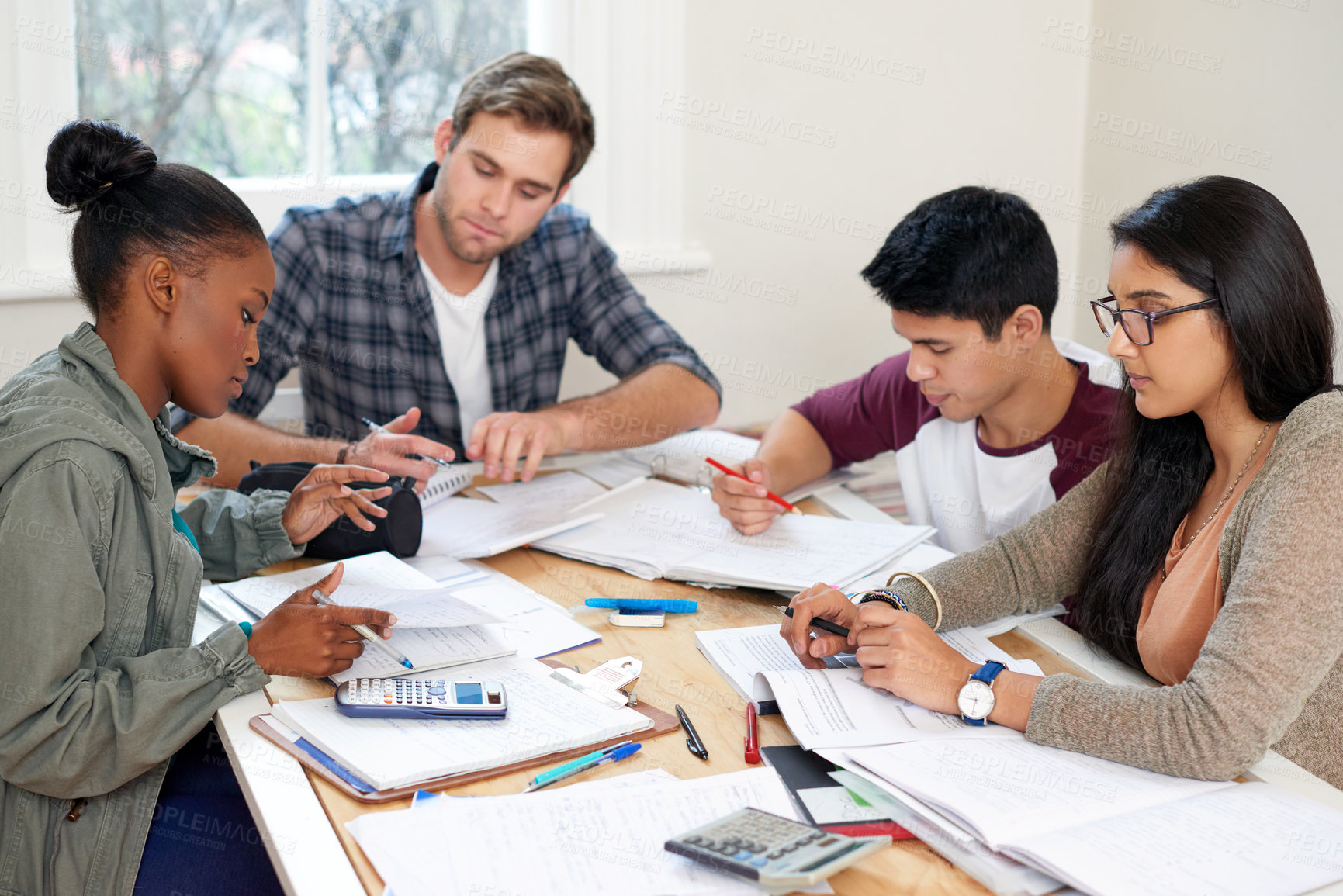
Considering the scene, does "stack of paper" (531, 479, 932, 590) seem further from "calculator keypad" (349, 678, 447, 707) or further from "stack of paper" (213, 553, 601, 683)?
"calculator keypad" (349, 678, 447, 707)

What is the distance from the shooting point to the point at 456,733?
3.37 feet

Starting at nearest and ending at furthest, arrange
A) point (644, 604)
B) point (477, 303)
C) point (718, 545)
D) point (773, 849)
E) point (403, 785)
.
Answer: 1. point (773, 849)
2. point (403, 785)
3. point (644, 604)
4. point (718, 545)
5. point (477, 303)

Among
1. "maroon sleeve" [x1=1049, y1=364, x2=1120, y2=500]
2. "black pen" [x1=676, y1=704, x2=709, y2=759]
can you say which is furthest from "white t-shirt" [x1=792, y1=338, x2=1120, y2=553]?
"black pen" [x1=676, y1=704, x2=709, y2=759]

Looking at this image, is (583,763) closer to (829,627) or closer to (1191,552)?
(829,627)

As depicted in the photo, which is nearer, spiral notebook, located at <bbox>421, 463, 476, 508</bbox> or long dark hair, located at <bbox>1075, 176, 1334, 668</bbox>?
long dark hair, located at <bbox>1075, 176, 1334, 668</bbox>

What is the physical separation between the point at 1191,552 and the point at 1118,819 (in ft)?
1.32

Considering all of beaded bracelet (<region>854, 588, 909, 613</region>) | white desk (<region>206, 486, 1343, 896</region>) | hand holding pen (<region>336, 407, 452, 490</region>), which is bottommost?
white desk (<region>206, 486, 1343, 896</region>)

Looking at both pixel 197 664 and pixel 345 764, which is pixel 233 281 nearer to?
pixel 197 664

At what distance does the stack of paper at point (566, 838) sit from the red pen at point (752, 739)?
0.10ft

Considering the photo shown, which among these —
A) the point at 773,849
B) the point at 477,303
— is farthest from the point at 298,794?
the point at 477,303

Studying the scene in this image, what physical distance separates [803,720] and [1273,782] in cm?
41

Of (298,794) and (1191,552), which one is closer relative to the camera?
(298,794)

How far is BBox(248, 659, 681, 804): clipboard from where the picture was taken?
938 mm

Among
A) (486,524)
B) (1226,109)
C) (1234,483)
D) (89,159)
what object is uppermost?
(1226,109)
